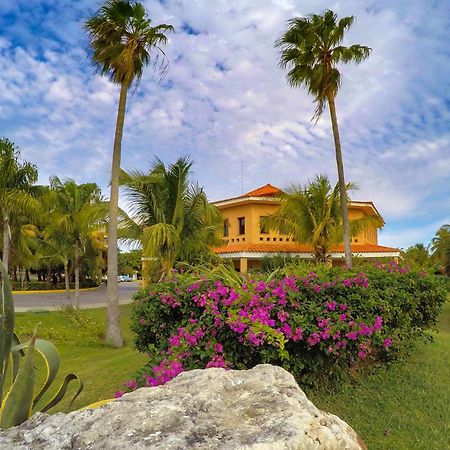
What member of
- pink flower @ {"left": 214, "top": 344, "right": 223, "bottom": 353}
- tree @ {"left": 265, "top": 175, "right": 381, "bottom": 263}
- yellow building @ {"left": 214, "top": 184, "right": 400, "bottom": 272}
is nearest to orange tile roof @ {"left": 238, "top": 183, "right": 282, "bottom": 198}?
Answer: yellow building @ {"left": 214, "top": 184, "right": 400, "bottom": 272}

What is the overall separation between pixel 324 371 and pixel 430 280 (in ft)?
7.22

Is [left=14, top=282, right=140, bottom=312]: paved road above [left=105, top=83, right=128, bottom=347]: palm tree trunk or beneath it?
beneath

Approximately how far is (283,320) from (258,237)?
69.2ft

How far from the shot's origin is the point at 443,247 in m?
39.1

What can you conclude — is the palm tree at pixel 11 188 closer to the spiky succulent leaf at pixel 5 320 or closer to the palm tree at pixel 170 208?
the palm tree at pixel 170 208

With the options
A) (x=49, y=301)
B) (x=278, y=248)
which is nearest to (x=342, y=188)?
(x=278, y=248)

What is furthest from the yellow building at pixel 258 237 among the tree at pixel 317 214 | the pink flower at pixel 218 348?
the pink flower at pixel 218 348

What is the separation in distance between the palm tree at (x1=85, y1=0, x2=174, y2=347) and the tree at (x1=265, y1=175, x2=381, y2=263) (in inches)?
335

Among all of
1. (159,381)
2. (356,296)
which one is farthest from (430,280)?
(159,381)

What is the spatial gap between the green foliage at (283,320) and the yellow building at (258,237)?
17.3 meters

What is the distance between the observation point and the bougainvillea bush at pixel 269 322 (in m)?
4.26

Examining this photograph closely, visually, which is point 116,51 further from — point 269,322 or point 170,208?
point 269,322

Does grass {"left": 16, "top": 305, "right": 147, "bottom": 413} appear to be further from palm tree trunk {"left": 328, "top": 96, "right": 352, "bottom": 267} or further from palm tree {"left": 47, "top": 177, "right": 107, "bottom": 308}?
palm tree trunk {"left": 328, "top": 96, "right": 352, "bottom": 267}

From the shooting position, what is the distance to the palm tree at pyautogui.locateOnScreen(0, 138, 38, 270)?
18594mm
